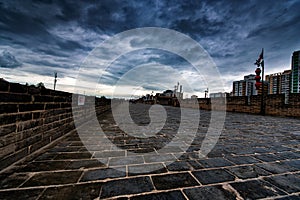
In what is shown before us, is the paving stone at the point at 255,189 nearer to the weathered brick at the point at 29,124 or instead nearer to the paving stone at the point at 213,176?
the paving stone at the point at 213,176

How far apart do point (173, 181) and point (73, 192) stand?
38.0 inches

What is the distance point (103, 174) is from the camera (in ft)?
4.95

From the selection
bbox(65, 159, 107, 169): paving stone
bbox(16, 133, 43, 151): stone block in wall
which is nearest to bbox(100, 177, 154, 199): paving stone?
bbox(65, 159, 107, 169): paving stone

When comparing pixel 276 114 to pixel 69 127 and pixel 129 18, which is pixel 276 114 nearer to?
pixel 129 18

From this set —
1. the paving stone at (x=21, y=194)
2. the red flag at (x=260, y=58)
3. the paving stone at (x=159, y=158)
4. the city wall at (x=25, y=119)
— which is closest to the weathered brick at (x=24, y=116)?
the city wall at (x=25, y=119)

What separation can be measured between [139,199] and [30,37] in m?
7.65

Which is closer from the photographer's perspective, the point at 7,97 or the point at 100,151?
the point at 7,97

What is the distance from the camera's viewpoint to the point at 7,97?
1.56 metres

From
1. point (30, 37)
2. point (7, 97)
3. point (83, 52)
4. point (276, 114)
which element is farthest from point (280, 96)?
point (30, 37)

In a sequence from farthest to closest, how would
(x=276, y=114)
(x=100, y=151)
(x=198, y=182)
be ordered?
(x=276, y=114) → (x=100, y=151) → (x=198, y=182)

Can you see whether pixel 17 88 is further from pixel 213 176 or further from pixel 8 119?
pixel 213 176

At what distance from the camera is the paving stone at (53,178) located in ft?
4.26

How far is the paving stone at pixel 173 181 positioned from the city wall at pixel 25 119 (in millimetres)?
1790

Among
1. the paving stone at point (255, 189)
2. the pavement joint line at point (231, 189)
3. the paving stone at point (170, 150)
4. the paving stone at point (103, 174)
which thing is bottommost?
the paving stone at point (103, 174)
